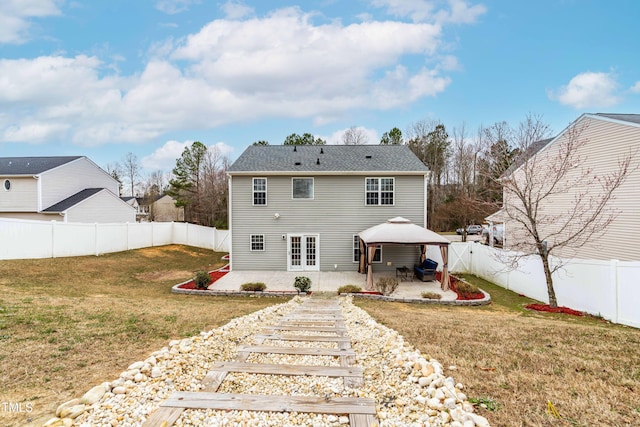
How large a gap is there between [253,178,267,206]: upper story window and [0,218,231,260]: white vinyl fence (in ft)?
15.4

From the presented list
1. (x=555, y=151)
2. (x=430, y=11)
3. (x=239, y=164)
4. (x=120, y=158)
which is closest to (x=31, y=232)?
(x=239, y=164)

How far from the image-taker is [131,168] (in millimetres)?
46781

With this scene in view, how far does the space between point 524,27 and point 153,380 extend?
19.5 meters

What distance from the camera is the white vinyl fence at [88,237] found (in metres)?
13.5

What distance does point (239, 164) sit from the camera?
15984mm

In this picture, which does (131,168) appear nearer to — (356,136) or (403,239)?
(356,136)

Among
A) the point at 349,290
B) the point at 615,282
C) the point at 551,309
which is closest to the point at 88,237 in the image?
the point at 349,290

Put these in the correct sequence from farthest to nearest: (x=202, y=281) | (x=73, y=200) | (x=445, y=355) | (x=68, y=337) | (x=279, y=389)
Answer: (x=73, y=200) < (x=202, y=281) < (x=68, y=337) < (x=445, y=355) < (x=279, y=389)

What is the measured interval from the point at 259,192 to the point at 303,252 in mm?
3867

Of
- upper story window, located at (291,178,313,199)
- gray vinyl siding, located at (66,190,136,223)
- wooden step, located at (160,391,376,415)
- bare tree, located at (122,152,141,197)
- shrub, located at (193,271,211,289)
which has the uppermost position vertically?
bare tree, located at (122,152,141,197)

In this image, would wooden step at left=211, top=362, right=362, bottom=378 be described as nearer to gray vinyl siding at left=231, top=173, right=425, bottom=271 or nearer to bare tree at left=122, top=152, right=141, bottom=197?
gray vinyl siding at left=231, top=173, right=425, bottom=271

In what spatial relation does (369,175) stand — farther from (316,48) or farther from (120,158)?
(120,158)

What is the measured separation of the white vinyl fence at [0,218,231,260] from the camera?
1345 centimetres
